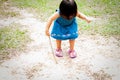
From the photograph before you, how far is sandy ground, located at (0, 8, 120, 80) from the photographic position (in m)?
3.32

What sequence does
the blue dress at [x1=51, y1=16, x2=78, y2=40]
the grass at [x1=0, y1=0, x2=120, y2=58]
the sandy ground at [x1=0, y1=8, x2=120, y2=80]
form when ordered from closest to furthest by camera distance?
1. the sandy ground at [x1=0, y1=8, x2=120, y2=80]
2. the blue dress at [x1=51, y1=16, x2=78, y2=40]
3. the grass at [x1=0, y1=0, x2=120, y2=58]

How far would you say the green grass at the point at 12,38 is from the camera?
13.2 feet

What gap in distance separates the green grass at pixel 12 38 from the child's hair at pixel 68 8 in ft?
3.68

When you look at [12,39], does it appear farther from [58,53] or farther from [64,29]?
[64,29]

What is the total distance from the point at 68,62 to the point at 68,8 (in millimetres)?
843

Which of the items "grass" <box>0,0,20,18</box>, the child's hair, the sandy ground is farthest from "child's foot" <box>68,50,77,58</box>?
"grass" <box>0,0,20,18</box>

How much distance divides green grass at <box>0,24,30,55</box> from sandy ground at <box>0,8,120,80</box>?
16cm

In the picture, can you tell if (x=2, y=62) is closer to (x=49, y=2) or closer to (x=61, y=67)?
(x=61, y=67)

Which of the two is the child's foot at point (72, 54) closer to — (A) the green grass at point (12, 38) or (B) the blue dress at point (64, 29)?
(B) the blue dress at point (64, 29)

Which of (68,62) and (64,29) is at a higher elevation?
(64,29)

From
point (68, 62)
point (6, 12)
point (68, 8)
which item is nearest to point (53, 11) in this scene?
point (6, 12)

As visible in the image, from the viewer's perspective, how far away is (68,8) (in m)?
3.20

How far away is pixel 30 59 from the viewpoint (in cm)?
372

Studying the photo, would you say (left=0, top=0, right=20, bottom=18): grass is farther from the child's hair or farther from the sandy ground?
the child's hair
